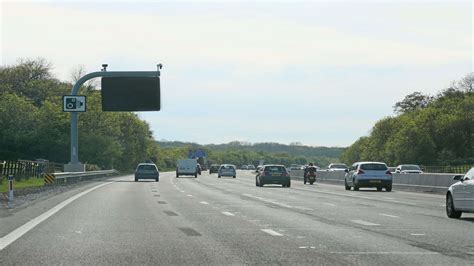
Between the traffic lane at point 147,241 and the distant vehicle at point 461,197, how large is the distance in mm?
5694

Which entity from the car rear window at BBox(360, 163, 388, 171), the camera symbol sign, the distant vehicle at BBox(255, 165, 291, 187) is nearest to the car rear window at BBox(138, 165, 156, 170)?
the camera symbol sign

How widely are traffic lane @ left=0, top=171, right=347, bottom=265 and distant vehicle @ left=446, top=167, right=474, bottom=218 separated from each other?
5694mm

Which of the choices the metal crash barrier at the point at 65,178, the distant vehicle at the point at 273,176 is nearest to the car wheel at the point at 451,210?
the metal crash barrier at the point at 65,178

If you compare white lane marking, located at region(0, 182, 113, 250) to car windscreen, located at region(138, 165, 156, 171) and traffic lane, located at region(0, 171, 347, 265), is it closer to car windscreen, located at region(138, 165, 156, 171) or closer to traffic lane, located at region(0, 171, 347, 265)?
traffic lane, located at region(0, 171, 347, 265)

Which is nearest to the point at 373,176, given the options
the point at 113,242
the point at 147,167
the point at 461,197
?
the point at 461,197

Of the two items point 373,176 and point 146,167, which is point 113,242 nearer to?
point 373,176

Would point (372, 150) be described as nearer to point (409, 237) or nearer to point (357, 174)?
point (357, 174)

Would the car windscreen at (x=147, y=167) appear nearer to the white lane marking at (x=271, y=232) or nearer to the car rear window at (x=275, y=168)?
the car rear window at (x=275, y=168)

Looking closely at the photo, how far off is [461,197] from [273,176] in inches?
1270

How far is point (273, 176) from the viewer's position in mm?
52938

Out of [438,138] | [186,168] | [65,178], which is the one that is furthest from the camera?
[438,138]

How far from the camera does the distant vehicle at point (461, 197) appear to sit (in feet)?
66.8

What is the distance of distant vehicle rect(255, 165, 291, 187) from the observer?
52.5m

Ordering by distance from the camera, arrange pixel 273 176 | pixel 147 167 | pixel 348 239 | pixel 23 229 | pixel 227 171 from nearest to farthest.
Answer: pixel 348 239 < pixel 23 229 < pixel 273 176 < pixel 147 167 < pixel 227 171
